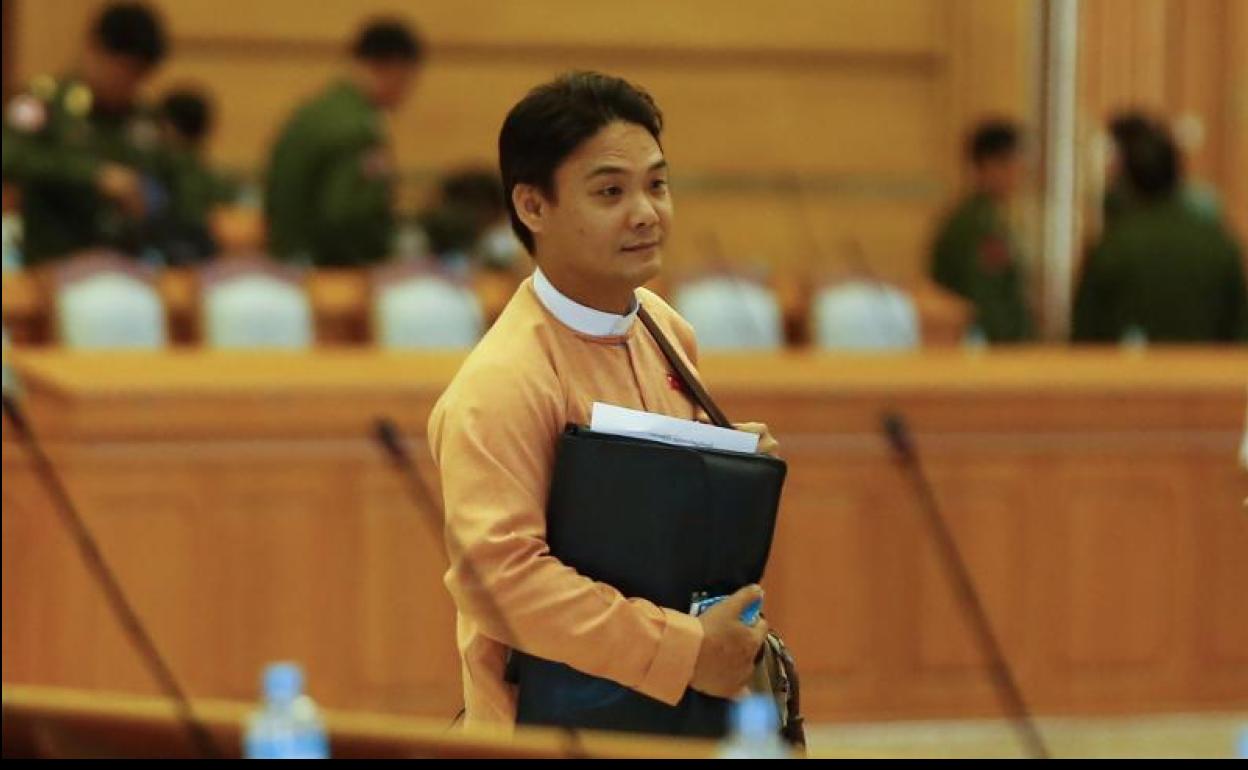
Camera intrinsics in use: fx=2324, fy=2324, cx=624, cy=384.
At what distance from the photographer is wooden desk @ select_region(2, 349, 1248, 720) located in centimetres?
541

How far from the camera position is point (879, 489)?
6.00 m

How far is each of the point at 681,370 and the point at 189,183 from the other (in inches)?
296

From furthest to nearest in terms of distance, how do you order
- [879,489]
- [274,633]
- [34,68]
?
[34,68] < [879,489] < [274,633]

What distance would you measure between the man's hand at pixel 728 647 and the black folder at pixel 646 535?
41mm

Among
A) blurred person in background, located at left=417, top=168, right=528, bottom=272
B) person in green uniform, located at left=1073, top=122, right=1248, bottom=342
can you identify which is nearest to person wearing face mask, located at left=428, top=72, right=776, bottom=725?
person in green uniform, located at left=1073, top=122, right=1248, bottom=342

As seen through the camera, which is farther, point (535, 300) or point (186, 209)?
point (186, 209)

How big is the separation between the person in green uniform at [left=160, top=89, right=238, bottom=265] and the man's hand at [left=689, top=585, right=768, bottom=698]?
651cm

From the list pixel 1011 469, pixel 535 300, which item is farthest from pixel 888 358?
pixel 535 300

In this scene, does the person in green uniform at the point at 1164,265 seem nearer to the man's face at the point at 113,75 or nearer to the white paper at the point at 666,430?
the man's face at the point at 113,75

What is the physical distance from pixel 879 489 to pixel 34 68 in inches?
257

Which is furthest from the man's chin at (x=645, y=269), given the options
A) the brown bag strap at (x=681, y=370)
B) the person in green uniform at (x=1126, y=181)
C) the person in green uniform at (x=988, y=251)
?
the person in green uniform at (x=988, y=251)

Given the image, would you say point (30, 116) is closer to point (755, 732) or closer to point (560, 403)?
point (560, 403)

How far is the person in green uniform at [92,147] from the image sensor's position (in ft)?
26.0
